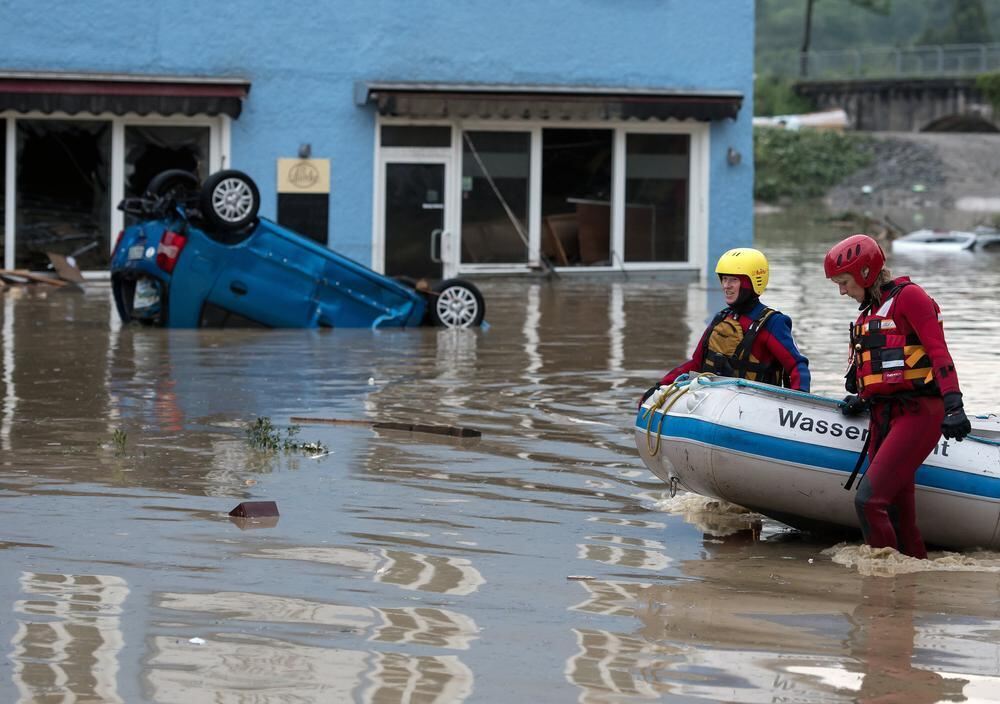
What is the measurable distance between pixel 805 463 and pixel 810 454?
47 mm

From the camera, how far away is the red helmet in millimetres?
7809

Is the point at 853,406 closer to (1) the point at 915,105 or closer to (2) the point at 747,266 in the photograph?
(2) the point at 747,266

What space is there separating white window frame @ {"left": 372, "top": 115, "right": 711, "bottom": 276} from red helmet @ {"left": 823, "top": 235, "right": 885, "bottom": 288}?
18012mm

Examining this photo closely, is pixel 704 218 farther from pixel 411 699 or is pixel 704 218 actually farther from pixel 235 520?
pixel 411 699

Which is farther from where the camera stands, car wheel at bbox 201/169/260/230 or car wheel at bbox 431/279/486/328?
car wheel at bbox 431/279/486/328

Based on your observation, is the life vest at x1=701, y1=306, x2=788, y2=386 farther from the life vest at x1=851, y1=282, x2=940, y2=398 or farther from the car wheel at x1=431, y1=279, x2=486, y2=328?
the car wheel at x1=431, y1=279, x2=486, y2=328

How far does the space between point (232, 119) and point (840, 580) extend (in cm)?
1839

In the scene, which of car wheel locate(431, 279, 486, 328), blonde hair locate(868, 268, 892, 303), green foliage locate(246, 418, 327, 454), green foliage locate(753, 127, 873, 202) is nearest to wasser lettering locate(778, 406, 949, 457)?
blonde hair locate(868, 268, 892, 303)

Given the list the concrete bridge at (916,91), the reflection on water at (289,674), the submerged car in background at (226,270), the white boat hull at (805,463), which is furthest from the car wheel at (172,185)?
the concrete bridge at (916,91)

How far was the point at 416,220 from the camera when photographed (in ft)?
84.9

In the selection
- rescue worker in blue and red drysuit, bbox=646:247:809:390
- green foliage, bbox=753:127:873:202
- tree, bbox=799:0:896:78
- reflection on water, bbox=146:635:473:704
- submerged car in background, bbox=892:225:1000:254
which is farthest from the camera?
tree, bbox=799:0:896:78

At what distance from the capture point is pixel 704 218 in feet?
89.7

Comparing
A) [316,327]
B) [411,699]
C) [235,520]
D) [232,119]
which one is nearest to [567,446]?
[235,520]

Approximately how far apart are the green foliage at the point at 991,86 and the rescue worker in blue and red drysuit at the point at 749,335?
6252 centimetres
